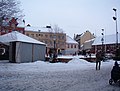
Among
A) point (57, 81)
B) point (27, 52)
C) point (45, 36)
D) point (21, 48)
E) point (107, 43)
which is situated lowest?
→ point (57, 81)

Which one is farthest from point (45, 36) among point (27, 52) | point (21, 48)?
point (21, 48)

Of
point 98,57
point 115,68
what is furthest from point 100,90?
point 98,57

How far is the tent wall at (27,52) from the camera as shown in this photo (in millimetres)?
33500

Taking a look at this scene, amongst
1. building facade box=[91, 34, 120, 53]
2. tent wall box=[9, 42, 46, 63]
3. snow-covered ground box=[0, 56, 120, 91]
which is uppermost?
building facade box=[91, 34, 120, 53]

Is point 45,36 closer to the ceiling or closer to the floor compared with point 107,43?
closer to the ceiling

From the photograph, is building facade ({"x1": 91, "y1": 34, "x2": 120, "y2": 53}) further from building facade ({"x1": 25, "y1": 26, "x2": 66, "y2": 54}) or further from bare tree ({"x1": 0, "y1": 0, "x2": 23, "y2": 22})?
bare tree ({"x1": 0, "y1": 0, "x2": 23, "y2": 22})

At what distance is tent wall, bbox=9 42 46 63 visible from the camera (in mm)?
33500

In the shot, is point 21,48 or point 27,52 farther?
point 27,52

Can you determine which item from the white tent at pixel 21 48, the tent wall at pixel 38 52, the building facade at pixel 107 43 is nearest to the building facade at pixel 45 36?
the building facade at pixel 107 43

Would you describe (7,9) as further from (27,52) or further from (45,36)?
(45,36)

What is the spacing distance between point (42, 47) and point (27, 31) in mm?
57663

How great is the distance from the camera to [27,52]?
3497 centimetres

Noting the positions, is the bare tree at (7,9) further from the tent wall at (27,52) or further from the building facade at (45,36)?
the building facade at (45,36)

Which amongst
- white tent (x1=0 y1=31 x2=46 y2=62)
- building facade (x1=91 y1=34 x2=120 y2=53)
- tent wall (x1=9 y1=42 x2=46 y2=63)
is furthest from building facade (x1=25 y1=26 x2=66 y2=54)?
white tent (x1=0 y1=31 x2=46 y2=62)
